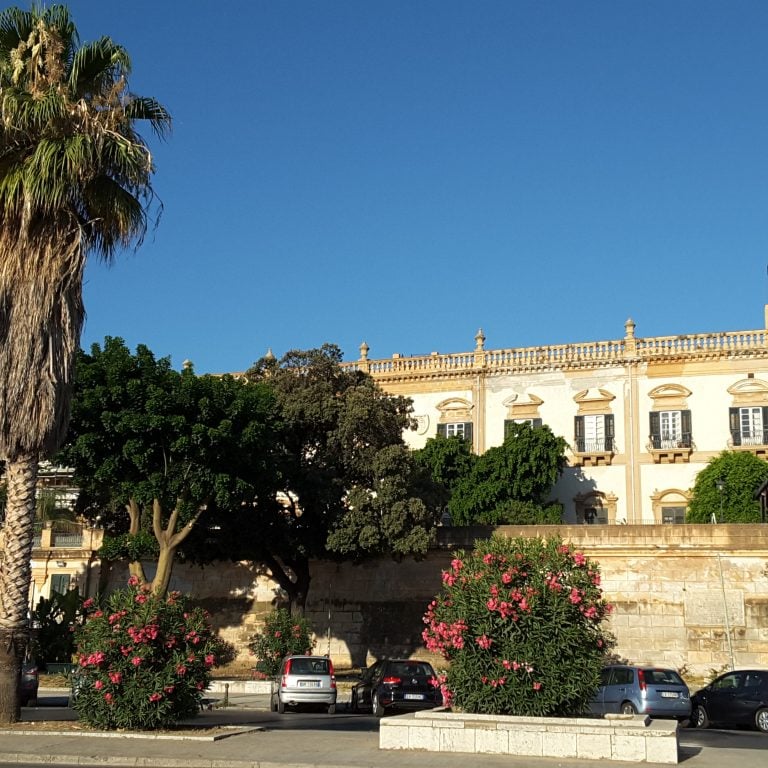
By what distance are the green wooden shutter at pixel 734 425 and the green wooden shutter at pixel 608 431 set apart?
18.0 feet

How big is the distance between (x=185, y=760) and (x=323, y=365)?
2218 cm

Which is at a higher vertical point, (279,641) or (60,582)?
(60,582)

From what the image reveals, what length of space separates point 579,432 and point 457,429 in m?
6.18

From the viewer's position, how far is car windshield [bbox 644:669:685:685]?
71.2 ft

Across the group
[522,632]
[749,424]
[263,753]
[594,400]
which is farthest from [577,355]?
[263,753]

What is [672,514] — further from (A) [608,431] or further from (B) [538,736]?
(B) [538,736]

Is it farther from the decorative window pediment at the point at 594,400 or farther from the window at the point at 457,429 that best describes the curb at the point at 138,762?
the decorative window pediment at the point at 594,400

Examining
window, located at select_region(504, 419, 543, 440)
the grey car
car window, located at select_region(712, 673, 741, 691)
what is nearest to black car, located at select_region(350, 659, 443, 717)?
the grey car

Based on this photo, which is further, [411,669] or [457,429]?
[457,429]

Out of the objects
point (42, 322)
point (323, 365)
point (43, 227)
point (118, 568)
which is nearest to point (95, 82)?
point (43, 227)

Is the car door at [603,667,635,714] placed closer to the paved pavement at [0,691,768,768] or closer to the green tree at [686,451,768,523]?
the paved pavement at [0,691,768,768]

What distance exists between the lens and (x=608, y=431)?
4934cm

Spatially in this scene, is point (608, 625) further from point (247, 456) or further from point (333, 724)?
point (333, 724)

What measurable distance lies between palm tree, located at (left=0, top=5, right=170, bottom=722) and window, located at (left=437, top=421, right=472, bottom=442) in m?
34.8
